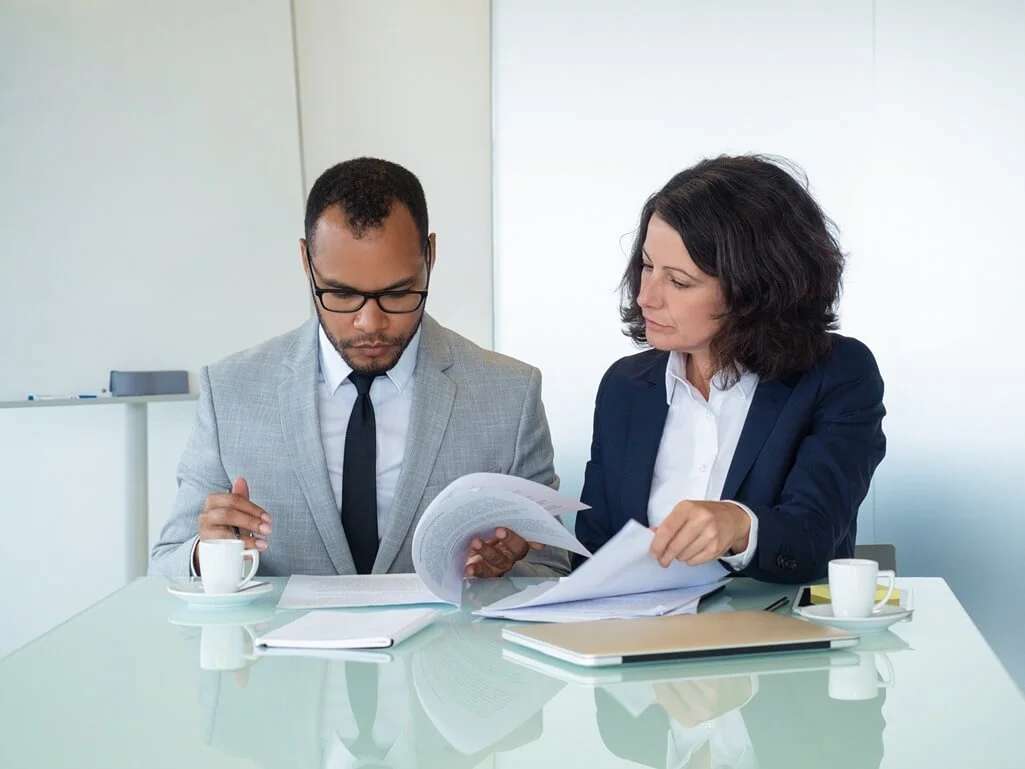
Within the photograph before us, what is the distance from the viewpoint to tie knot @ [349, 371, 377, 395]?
2133mm

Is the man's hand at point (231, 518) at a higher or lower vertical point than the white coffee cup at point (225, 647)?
higher

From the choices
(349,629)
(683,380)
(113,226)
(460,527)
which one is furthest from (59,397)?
(349,629)

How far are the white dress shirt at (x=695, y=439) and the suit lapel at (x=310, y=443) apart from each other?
0.56 metres

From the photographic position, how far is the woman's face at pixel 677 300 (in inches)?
80.9

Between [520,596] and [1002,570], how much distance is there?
2490 millimetres

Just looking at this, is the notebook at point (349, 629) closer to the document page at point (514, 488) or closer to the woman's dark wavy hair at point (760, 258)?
the document page at point (514, 488)

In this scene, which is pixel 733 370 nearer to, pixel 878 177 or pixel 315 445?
pixel 315 445

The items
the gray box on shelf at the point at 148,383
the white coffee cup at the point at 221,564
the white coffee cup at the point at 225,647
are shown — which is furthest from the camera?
the gray box on shelf at the point at 148,383

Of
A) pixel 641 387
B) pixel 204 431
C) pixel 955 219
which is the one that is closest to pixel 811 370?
pixel 641 387

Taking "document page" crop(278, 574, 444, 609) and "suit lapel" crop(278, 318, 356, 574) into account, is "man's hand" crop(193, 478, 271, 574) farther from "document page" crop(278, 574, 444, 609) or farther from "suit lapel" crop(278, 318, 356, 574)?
"suit lapel" crop(278, 318, 356, 574)

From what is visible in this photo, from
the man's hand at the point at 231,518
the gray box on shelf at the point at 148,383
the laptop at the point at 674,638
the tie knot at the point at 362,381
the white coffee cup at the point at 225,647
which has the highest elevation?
the tie knot at the point at 362,381

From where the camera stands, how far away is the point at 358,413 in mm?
2104

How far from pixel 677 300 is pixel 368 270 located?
1.84ft

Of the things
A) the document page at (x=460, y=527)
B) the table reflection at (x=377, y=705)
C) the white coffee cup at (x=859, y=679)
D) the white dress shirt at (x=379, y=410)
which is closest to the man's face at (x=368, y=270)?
the white dress shirt at (x=379, y=410)
